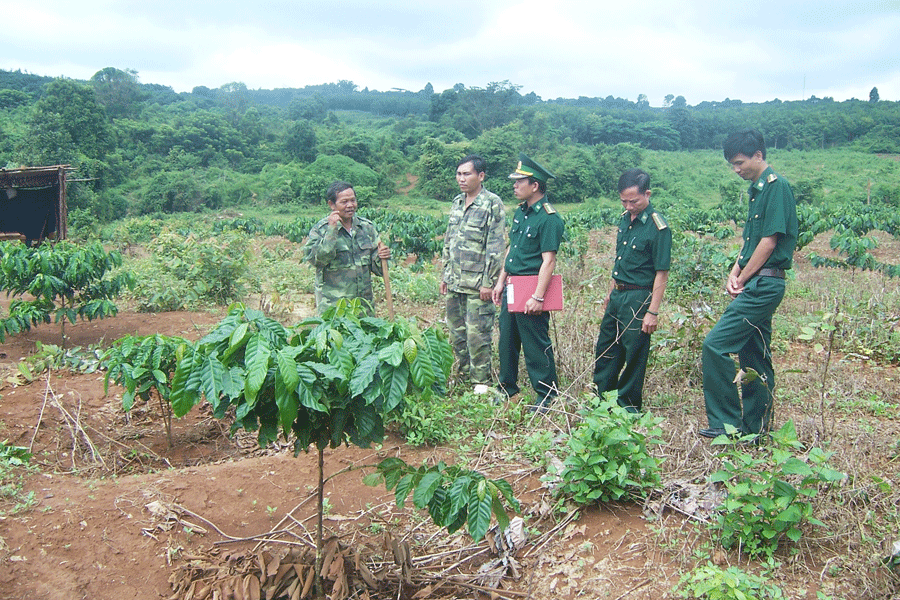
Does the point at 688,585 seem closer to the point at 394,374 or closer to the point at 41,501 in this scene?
the point at 394,374

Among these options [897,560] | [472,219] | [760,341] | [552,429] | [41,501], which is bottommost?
[41,501]

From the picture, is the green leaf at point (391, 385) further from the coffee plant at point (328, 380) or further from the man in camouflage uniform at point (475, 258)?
the man in camouflage uniform at point (475, 258)

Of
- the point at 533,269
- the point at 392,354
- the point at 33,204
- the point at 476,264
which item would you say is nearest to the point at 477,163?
the point at 476,264

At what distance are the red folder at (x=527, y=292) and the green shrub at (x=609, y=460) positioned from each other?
1.23m

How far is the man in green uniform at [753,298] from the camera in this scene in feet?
10.4

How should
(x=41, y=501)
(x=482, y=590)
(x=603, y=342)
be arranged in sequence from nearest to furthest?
(x=482, y=590) < (x=41, y=501) < (x=603, y=342)

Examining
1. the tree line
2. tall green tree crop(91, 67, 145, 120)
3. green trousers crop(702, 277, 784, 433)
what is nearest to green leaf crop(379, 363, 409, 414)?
green trousers crop(702, 277, 784, 433)

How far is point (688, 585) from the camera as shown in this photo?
2270 mm

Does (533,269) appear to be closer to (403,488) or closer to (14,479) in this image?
(403,488)

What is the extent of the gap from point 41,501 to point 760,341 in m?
3.61

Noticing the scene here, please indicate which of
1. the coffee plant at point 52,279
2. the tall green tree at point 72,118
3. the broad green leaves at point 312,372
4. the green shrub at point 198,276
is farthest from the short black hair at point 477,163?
the tall green tree at point 72,118

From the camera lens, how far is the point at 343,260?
14.9 feet

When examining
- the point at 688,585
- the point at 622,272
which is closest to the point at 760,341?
the point at 622,272

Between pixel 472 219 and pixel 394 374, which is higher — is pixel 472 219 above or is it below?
above
